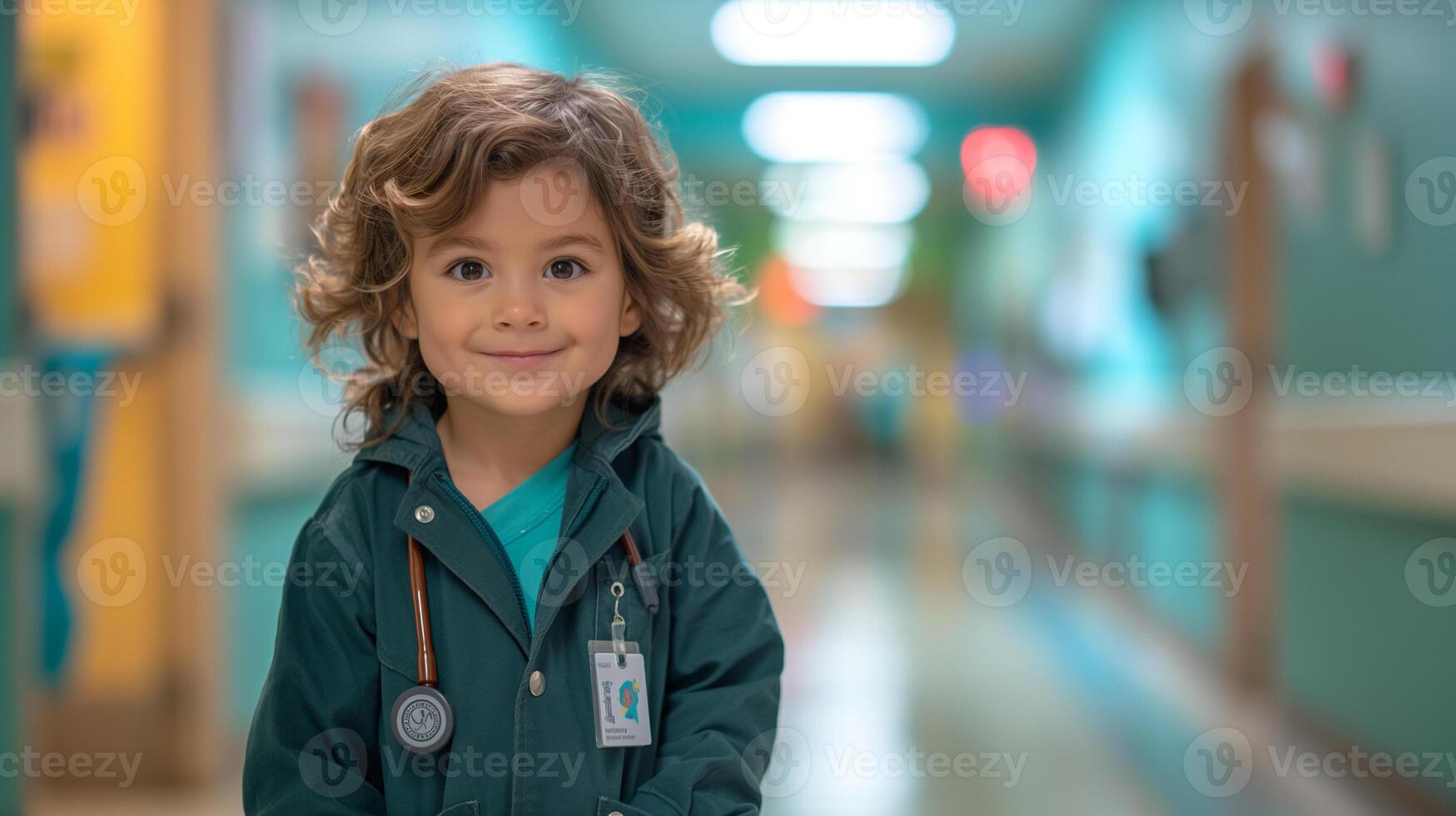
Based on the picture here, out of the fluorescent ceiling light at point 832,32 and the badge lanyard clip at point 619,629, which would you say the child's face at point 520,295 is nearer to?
the badge lanyard clip at point 619,629

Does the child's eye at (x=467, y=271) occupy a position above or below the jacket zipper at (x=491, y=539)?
above

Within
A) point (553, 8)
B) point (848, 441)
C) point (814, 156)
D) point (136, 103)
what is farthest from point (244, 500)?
point (848, 441)

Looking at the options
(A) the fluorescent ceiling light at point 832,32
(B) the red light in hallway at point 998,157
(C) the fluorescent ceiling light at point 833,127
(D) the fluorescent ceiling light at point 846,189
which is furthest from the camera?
(D) the fluorescent ceiling light at point 846,189

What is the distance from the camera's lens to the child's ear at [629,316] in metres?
1.22

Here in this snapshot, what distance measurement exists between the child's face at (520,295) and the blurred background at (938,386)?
0.92ft

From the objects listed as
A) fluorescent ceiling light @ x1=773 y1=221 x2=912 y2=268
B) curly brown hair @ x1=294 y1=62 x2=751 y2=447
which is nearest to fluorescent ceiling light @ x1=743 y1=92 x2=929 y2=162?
fluorescent ceiling light @ x1=773 y1=221 x2=912 y2=268

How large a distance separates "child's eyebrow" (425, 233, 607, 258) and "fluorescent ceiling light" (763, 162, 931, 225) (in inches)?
302

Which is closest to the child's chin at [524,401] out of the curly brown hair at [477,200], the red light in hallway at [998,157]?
the curly brown hair at [477,200]

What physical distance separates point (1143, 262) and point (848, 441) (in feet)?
52.2

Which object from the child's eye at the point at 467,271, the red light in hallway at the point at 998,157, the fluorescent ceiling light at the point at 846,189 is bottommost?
the child's eye at the point at 467,271

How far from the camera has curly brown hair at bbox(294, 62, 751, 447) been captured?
1.08m

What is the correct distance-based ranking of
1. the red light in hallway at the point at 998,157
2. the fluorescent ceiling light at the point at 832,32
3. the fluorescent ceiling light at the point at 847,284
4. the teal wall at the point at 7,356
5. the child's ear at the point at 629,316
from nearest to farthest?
the child's ear at the point at 629,316 < the teal wall at the point at 7,356 < the fluorescent ceiling light at the point at 832,32 < the red light in hallway at the point at 998,157 < the fluorescent ceiling light at the point at 847,284

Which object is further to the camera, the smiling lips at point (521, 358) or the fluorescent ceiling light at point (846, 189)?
the fluorescent ceiling light at point (846, 189)

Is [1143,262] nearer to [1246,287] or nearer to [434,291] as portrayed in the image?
[1246,287]
